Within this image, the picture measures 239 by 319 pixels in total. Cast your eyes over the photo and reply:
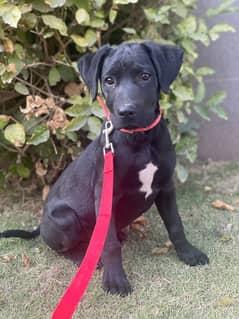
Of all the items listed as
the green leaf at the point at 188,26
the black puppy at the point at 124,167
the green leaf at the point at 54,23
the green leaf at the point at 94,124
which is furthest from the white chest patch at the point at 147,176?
the green leaf at the point at 188,26

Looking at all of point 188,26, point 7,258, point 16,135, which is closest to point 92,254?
point 7,258

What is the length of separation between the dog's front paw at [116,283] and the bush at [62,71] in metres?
1.16

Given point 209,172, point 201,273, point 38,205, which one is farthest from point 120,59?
point 209,172

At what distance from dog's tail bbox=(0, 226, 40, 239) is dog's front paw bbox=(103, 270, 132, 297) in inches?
32.2

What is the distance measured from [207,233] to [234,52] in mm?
1951

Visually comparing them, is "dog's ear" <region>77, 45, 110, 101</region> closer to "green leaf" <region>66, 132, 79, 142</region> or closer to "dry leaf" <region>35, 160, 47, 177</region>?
"green leaf" <region>66, 132, 79, 142</region>

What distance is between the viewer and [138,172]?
272cm

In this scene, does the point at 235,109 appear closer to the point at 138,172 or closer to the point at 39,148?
the point at 39,148

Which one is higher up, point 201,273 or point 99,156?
point 99,156

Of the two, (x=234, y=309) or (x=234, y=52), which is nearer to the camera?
(x=234, y=309)

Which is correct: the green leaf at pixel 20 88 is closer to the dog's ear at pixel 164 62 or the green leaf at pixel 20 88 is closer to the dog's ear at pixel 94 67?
the dog's ear at pixel 94 67

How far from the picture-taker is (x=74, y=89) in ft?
12.5

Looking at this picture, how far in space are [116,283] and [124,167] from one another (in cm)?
60

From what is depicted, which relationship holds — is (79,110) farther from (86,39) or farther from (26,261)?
(26,261)
